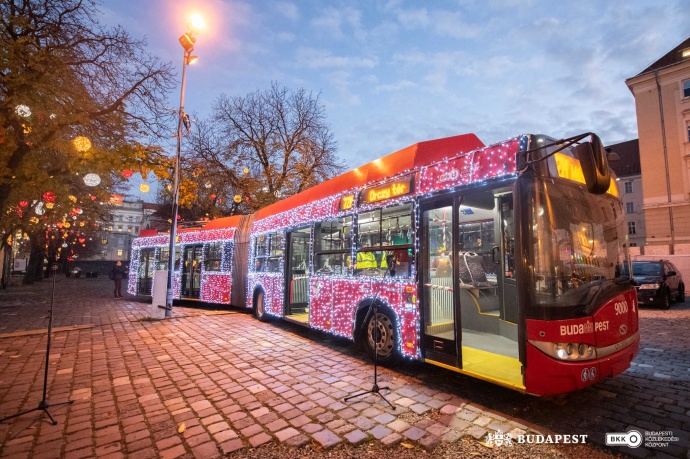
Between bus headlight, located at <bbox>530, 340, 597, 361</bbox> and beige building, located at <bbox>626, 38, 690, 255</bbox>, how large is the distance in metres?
28.9

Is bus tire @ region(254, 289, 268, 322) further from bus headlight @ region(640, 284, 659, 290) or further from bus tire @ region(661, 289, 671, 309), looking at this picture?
bus tire @ region(661, 289, 671, 309)

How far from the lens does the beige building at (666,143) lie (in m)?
25.5

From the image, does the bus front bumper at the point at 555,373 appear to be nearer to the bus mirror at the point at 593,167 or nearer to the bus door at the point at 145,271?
the bus mirror at the point at 593,167

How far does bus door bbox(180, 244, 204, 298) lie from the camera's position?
14109mm

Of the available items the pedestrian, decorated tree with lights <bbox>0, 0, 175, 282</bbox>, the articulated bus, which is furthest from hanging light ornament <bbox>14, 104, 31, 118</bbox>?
the pedestrian

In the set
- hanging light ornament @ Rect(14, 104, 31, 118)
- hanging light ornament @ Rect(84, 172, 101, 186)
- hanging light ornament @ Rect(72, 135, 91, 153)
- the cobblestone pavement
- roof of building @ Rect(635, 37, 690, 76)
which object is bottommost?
the cobblestone pavement

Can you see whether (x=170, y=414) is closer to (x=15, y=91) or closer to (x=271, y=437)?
(x=271, y=437)

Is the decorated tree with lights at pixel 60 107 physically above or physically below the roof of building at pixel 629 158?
below

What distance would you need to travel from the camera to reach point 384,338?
5652 millimetres

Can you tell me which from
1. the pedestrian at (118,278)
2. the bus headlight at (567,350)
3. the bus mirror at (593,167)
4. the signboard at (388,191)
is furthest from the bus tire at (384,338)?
the pedestrian at (118,278)

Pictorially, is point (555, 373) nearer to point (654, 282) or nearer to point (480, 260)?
point (480, 260)

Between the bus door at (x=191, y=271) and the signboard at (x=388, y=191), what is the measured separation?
10.1 metres

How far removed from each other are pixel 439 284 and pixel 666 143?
33.4 metres

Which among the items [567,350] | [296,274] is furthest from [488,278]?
[296,274]
